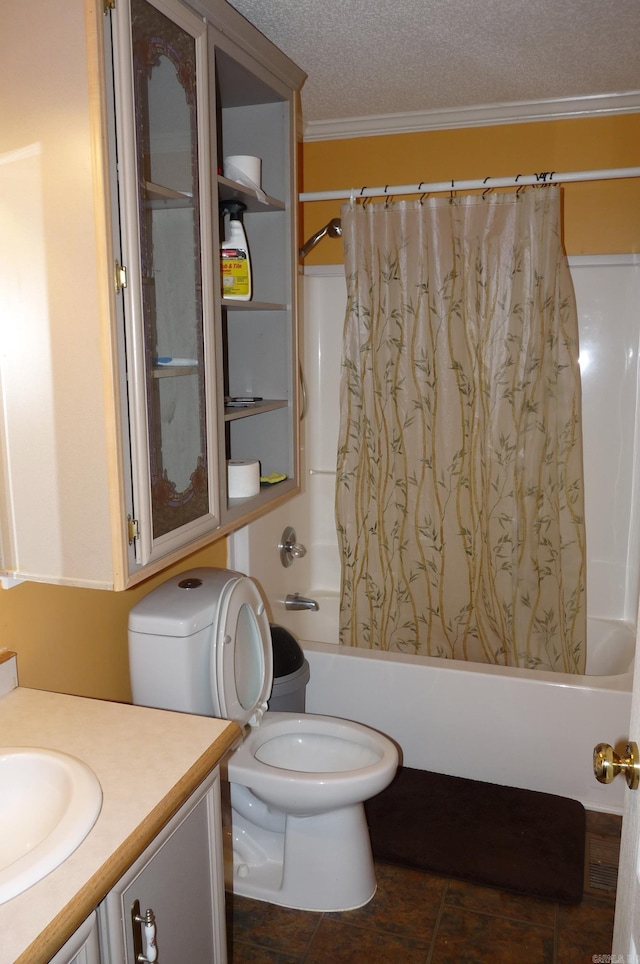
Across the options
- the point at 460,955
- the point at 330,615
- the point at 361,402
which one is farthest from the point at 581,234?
the point at 460,955

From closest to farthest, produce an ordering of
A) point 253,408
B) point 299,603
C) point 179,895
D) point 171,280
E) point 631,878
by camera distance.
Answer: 1. point 631,878
2. point 179,895
3. point 171,280
4. point 253,408
5. point 299,603

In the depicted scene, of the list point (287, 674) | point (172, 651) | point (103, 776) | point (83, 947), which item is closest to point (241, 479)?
point (172, 651)

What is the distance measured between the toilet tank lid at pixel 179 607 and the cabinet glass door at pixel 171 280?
0.24m

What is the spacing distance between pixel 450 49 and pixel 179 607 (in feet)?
5.67

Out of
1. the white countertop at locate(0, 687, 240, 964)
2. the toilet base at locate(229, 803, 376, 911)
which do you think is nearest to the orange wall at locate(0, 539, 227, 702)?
the white countertop at locate(0, 687, 240, 964)

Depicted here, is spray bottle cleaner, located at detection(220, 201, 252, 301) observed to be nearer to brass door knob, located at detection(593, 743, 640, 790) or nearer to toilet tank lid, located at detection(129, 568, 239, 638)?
toilet tank lid, located at detection(129, 568, 239, 638)

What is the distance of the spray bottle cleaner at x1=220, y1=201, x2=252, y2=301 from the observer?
2.04 m

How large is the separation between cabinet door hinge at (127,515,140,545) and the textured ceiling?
4.32ft

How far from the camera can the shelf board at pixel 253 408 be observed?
76.9 inches

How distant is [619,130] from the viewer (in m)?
2.66

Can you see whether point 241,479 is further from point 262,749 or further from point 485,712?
point 485,712

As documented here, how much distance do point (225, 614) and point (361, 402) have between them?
1.10m

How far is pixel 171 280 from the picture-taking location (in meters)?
1.57

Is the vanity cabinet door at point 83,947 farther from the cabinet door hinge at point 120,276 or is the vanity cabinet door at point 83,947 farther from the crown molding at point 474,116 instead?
the crown molding at point 474,116
